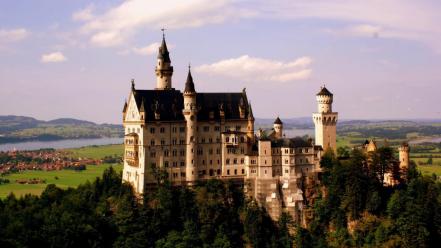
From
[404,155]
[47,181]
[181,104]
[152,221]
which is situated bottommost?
[152,221]

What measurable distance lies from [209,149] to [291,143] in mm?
14780

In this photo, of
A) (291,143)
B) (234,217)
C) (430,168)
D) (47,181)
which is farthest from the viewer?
(430,168)

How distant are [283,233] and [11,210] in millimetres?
47414

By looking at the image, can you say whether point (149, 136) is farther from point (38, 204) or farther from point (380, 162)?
point (380, 162)

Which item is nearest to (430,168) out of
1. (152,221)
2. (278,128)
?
(278,128)

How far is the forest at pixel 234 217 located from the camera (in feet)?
298

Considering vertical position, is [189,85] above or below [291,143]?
above

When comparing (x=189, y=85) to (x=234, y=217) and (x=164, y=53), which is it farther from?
(x=234, y=217)

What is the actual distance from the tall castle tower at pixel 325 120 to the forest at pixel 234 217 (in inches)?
295

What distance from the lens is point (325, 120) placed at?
358 feet

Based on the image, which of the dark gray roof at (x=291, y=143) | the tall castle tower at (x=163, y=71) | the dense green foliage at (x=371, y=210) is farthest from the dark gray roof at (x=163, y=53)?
the dense green foliage at (x=371, y=210)

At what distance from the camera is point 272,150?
101m

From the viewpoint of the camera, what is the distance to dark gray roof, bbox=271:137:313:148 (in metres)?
102

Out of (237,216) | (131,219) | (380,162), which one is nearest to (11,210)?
(131,219)
